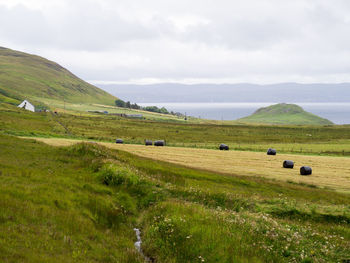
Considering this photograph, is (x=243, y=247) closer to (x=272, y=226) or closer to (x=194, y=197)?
(x=272, y=226)

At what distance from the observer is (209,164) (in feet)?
153

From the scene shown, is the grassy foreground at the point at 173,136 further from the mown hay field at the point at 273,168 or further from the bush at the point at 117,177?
the bush at the point at 117,177

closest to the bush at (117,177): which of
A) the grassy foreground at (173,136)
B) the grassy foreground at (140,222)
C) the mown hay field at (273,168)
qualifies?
the grassy foreground at (140,222)

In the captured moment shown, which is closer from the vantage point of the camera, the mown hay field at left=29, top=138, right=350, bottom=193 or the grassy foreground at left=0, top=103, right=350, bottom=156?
the mown hay field at left=29, top=138, right=350, bottom=193

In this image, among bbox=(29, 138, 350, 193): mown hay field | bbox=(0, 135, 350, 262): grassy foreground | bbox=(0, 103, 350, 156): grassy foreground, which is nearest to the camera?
bbox=(0, 135, 350, 262): grassy foreground

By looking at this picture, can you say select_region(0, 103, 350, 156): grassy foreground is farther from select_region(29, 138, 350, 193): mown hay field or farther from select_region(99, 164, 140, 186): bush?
select_region(99, 164, 140, 186): bush

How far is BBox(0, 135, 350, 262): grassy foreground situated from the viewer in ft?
41.5

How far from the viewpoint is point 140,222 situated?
1758cm

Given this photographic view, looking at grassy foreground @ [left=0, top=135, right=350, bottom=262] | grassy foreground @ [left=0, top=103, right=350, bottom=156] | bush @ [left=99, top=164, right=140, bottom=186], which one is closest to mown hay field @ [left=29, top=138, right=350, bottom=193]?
grassy foreground @ [left=0, top=135, right=350, bottom=262]

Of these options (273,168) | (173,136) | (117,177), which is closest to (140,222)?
(117,177)

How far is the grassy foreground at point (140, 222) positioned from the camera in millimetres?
12641

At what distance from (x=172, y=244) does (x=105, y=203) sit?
541 centimetres

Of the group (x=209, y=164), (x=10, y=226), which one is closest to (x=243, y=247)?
(x=10, y=226)

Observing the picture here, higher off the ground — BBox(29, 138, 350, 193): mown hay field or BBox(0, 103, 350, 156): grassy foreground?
BBox(0, 103, 350, 156): grassy foreground
